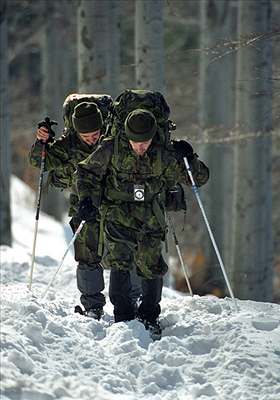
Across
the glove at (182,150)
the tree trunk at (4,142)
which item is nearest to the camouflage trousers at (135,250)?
the glove at (182,150)

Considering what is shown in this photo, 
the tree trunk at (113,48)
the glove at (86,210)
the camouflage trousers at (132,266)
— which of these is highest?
the tree trunk at (113,48)

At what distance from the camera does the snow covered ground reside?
18.4 ft

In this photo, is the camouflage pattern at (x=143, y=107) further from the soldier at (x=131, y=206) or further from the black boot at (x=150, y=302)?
the black boot at (x=150, y=302)

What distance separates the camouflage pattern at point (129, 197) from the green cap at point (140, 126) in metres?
0.21

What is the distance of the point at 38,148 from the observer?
7.88 m

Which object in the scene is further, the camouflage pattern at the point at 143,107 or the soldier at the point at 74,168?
the soldier at the point at 74,168

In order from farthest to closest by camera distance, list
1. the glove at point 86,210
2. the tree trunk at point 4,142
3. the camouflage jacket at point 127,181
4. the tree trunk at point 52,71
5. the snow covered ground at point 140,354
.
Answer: the tree trunk at point 52,71 < the tree trunk at point 4,142 < the glove at point 86,210 < the camouflage jacket at point 127,181 < the snow covered ground at point 140,354

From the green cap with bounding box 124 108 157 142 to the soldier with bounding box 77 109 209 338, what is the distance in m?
0.09

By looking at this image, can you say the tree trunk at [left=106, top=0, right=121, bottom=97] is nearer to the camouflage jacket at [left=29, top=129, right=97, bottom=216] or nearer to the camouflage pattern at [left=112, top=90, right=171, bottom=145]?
the camouflage jacket at [left=29, top=129, right=97, bottom=216]

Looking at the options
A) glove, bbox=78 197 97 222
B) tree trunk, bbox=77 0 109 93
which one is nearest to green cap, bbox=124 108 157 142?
glove, bbox=78 197 97 222

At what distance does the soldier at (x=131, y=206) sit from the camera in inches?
271

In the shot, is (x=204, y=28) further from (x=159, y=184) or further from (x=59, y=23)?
(x=159, y=184)

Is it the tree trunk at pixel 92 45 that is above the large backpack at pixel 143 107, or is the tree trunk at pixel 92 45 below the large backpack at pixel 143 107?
above

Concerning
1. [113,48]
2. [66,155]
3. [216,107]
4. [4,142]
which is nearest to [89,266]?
[66,155]
